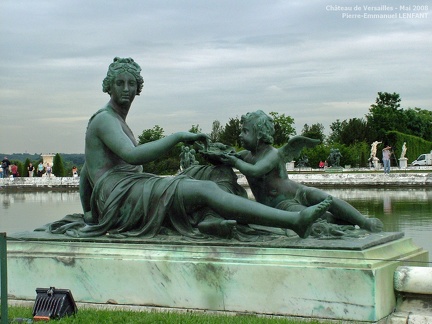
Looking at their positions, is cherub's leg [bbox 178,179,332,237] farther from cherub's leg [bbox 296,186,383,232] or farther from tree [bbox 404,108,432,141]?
tree [bbox 404,108,432,141]

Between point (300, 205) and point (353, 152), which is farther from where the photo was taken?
point (353, 152)

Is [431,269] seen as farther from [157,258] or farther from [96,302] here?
[96,302]

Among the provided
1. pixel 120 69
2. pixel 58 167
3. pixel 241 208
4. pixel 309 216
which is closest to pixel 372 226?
pixel 309 216

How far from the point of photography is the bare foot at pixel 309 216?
5.68 meters

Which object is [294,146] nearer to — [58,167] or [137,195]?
[137,195]

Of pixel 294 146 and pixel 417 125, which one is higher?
pixel 417 125

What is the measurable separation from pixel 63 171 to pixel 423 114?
49.4 meters

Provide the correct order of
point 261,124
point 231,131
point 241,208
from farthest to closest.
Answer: point 231,131 → point 261,124 → point 241,208

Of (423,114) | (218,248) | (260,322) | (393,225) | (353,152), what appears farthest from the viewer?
(423,114)

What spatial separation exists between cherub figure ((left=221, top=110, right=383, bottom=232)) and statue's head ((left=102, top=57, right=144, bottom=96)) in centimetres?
112

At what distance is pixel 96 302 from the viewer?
6160 mm

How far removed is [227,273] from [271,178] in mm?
1149

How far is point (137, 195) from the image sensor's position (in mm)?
6418

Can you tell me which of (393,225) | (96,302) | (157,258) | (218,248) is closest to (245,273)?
(218,248)
